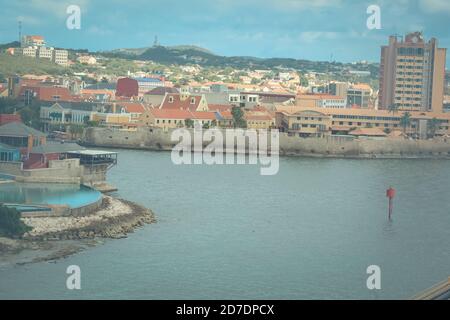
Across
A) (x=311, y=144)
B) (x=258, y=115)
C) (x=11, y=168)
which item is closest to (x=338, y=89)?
(x=258, y=115)

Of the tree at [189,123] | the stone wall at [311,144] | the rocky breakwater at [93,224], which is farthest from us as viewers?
the tree at [189,123]

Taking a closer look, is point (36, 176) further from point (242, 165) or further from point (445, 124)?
point (445, 124)

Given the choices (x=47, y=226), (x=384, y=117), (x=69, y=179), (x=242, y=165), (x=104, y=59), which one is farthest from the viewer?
(x=104, y=59)

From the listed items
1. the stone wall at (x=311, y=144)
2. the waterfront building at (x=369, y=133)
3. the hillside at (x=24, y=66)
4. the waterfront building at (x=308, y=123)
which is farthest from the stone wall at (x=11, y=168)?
the hillside at (x=24, y=66)

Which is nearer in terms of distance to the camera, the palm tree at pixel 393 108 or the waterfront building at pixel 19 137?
the waterfront building at pixel 19 137

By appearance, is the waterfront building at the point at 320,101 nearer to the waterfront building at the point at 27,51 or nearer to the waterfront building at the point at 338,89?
the waterfront building at the point at 338,89

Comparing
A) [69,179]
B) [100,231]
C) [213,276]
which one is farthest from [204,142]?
[213,276]

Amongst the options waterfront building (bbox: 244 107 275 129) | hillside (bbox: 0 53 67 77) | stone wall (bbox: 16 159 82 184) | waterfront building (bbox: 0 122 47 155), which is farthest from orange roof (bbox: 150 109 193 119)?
hillside (bbox: 0 53 67 77)

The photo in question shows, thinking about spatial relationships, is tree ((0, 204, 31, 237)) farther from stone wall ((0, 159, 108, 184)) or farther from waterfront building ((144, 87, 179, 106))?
waterfront building ((144, 87, 179, 106))
